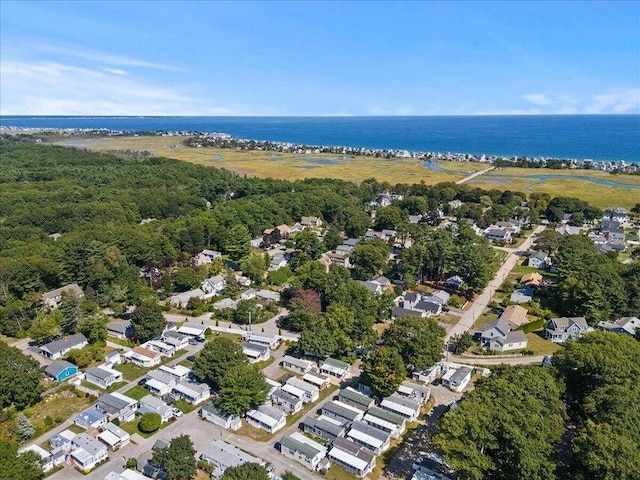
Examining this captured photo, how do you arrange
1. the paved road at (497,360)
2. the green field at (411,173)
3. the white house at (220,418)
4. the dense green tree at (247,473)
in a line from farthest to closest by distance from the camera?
1. the green field at (411,173)
2. the paved road at (497,360)
3. the white house at (220,418)
4. the dense green tree at (247,473)

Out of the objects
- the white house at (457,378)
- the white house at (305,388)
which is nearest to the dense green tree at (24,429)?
the white house at (305,388)

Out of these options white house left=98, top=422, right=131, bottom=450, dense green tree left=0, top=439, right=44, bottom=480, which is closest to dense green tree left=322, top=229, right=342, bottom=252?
white house left=98, top=422, right=131, bottom=450

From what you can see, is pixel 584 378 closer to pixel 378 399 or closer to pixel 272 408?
pixel 378 399

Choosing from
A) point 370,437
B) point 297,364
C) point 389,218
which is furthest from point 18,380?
point 389,218

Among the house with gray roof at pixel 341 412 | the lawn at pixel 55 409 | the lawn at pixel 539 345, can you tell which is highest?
the lawn at pixel 539 345

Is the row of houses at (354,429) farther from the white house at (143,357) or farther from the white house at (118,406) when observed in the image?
the white house at (143,357)

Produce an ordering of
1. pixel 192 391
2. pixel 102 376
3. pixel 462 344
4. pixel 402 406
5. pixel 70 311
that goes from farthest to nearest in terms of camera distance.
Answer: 1. pixel 70 311
2. pixel 462 344
3. pixel 102 376
4. pixel 192 391
5. pixel 402 406

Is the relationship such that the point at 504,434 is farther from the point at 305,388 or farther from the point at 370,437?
the point at 305,388
